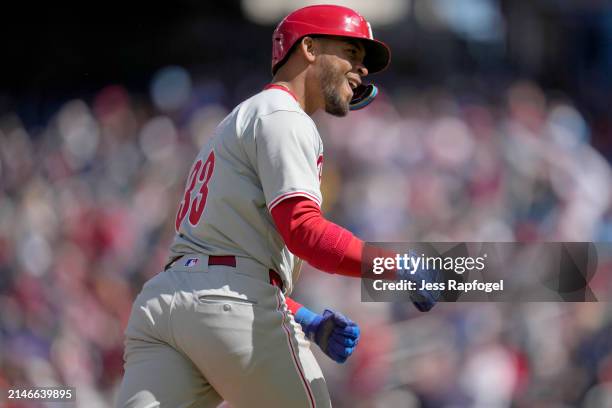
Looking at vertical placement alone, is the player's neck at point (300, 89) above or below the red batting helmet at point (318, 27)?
below

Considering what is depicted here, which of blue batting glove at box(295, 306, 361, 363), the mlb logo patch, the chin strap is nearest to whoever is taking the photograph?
the mlb logo patch

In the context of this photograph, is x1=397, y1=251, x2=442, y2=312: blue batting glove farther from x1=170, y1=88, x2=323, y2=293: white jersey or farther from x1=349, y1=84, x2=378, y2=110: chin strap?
x1=349, y1=84, x2=378, y2=110: chin strap

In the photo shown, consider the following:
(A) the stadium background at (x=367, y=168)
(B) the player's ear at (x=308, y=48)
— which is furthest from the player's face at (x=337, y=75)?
(A) the stadium background at (x=367, y=168)

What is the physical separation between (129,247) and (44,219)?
0.47m

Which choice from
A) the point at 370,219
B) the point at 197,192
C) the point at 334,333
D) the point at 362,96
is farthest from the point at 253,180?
the point at 370,219

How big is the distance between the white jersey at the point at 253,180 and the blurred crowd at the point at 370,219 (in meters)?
2.14

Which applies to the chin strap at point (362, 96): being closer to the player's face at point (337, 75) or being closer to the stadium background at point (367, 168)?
the player's face at point (337, 75)

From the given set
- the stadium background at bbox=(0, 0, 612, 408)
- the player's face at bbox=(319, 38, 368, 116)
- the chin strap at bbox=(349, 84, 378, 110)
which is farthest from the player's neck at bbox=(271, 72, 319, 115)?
the stadium background at bbox=(0, 0, 612, 408)

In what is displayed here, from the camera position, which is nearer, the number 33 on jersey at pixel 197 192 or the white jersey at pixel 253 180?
the white jersey at pixel 253 180

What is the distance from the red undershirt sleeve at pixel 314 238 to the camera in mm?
2170

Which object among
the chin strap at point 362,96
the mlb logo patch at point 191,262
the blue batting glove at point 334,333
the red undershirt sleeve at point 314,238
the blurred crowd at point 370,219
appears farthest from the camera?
the blurred crowd at point 370,219

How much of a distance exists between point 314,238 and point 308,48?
634 mm

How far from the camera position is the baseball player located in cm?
220

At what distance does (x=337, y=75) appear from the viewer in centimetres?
258
